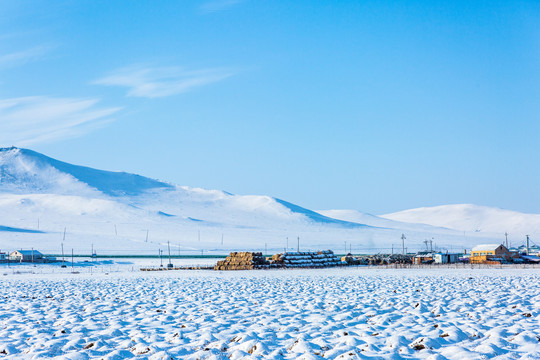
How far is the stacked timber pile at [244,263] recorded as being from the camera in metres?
49.8

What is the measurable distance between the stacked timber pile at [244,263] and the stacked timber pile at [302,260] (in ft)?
4.33

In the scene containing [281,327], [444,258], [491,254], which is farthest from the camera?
[444,258]

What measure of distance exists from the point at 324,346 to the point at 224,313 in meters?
4.73

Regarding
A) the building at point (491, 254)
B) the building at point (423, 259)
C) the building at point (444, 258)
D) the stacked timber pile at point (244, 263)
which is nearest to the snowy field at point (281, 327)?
the stacked timber pile at point (244, 263)

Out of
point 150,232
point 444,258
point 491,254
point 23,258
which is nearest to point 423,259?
point 444,258

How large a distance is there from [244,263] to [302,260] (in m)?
6.56

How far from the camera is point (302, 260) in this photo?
A: 179ft

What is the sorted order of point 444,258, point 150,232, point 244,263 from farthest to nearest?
point 150,232 → point 444,258 → point 244,263

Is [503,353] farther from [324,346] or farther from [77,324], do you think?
[77,324]

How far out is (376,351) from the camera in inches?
346

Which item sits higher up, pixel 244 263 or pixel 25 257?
pixel 25 257

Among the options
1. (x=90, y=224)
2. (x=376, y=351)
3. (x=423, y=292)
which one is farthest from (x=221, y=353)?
(x=90, y=224)

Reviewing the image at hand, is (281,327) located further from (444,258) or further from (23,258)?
(23,258)

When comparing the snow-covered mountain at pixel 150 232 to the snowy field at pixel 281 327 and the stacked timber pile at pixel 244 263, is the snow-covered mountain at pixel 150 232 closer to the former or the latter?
the stacked timber pile at pixel 244 263
